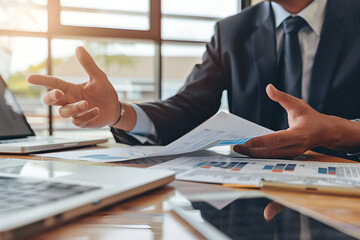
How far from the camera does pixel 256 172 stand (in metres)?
0.47

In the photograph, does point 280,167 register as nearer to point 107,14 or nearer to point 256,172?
point 256,172

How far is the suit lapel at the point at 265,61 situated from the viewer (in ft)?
3.87

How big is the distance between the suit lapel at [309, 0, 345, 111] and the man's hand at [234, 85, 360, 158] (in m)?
0.34

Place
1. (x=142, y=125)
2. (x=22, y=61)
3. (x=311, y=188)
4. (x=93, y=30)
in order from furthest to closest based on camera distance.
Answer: (x=22, y=61)
(x=93, y=30)
(x=142, y=125)
(x=311, y=188)

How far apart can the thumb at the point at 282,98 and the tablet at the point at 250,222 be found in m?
0.36

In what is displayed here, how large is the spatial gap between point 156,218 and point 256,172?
0.74ft

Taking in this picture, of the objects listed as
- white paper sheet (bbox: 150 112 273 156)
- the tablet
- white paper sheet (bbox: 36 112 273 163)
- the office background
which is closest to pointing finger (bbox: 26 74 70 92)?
white paper sheet (bbox: 36 112 273 163)

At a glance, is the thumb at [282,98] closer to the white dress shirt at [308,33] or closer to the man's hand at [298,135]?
the man's hand at [298,135]

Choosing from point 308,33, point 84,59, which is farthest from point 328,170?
point 308,33

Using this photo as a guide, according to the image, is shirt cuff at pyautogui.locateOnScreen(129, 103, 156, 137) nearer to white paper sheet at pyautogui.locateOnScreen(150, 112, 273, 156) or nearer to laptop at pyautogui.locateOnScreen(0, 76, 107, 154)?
laptop at pyautogui.locateOnScreen(0, 76, 107, 154)

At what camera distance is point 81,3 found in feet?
11.4

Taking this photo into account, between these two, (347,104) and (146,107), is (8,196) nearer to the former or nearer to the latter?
(146,107)

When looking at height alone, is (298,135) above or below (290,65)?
below

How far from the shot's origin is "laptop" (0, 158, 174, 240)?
8.5 inches
